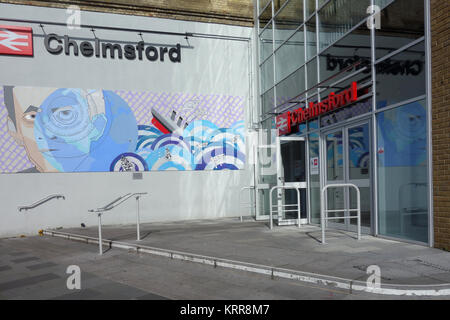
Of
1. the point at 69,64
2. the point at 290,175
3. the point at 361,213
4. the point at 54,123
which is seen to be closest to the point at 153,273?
the point at 361,213

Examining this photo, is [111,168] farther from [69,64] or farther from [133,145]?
[69,64]

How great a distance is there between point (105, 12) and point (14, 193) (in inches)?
253

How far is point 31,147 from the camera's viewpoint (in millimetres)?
12008

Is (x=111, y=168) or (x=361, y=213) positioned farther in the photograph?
(x=111, y=168)

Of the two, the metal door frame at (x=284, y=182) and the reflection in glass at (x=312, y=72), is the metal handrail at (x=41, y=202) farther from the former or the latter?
the reflection in glass at (x=312, y=72)

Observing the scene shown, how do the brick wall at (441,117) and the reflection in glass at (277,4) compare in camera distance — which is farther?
the reflection in glass at (277,4)

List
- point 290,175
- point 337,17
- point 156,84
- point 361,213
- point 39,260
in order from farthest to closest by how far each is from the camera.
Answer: point 156,84 → point 290,175 → point 337,17 → point 361,213 → point 39,260

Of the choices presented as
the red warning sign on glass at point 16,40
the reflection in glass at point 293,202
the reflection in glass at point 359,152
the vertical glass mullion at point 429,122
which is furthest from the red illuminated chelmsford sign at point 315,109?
the red warning sign on glass at point 16,40

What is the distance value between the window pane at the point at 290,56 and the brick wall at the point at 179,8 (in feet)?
8.87

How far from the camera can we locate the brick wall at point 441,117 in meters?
6.33

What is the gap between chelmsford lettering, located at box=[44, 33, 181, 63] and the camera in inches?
488

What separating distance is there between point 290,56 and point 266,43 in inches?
83.2

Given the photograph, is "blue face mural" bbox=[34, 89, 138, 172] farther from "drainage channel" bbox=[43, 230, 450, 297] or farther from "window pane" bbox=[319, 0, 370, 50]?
"window pane" bbox=[319, 0, 370, 50]

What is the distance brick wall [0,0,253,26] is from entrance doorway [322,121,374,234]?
21.5 ft
